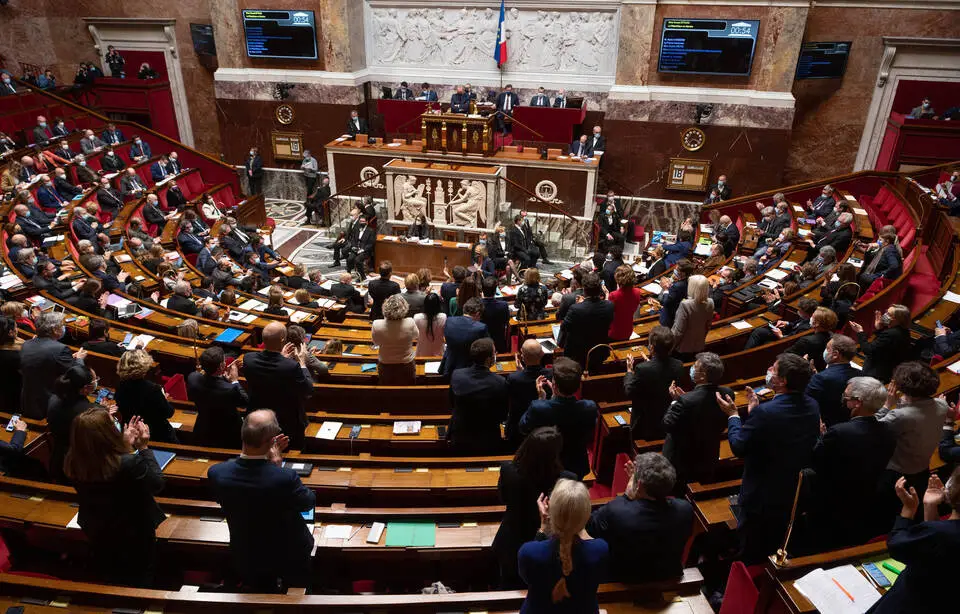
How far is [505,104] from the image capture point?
14.4 meters

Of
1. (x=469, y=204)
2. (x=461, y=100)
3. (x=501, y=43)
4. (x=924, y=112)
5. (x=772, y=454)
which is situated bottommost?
(x=469, y=204)

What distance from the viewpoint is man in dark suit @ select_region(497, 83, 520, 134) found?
14.1m

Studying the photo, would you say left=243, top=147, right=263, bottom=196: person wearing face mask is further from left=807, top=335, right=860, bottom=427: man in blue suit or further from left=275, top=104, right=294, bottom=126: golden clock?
left=807, top=335, right=860, bottom=427: man in blue suit

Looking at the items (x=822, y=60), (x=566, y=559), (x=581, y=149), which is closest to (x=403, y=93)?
(x=581, y=149)

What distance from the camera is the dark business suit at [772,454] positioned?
314cm

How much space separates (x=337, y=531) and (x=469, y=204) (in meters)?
9.30

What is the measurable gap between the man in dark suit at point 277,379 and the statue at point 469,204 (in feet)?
27.5

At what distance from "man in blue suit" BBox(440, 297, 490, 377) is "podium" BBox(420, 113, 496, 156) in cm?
847

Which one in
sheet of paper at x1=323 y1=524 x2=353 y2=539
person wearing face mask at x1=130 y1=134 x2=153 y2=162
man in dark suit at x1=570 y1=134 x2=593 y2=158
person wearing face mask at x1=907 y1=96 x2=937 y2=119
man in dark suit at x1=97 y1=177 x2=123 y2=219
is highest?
person wearing face mask at x1=907 y1=96 x2=937 y2=119

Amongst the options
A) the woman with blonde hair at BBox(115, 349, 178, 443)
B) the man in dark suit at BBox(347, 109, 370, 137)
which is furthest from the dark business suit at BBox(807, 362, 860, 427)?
the man in dark suit at BBox(347, 109, 370, 137)

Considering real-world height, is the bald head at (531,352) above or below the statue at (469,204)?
above

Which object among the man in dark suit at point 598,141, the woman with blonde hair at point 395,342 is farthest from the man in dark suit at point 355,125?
the woman with blonde hair at point 395,342

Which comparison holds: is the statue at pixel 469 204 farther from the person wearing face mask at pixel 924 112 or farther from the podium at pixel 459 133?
the person wearing face mask at pixel 924 112

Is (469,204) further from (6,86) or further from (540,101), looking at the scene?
(6,86)
